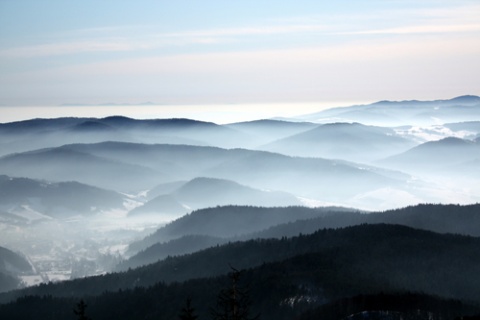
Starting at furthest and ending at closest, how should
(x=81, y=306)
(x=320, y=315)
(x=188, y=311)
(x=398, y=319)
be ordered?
(x=320, y=315) → (x=398, y=319) → (x=81, y=306) → (x=188, y=311)

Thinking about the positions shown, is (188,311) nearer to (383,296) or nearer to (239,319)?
(239,319)

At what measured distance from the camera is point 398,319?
183000 millimetres

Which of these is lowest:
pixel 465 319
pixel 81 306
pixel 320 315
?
pixel 320 315

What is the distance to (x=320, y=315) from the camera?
195 meters

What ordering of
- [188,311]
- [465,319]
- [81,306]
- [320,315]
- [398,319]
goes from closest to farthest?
[188,311] < [81,306] < [465,319] < [398,319] < [320,315]

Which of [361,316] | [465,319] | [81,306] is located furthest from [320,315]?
[81,306]

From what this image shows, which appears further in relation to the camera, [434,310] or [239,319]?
[434,310]

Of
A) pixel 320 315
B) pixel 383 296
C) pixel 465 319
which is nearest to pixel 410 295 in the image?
pixel 383 296

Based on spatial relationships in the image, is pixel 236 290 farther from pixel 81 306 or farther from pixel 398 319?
pixel 398 319

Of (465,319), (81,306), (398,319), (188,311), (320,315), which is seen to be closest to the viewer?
(188,311)

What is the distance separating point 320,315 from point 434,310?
26307 millimetres

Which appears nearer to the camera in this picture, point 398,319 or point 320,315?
point 398,319

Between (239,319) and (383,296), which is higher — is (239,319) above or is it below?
above

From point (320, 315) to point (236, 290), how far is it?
135557mm
